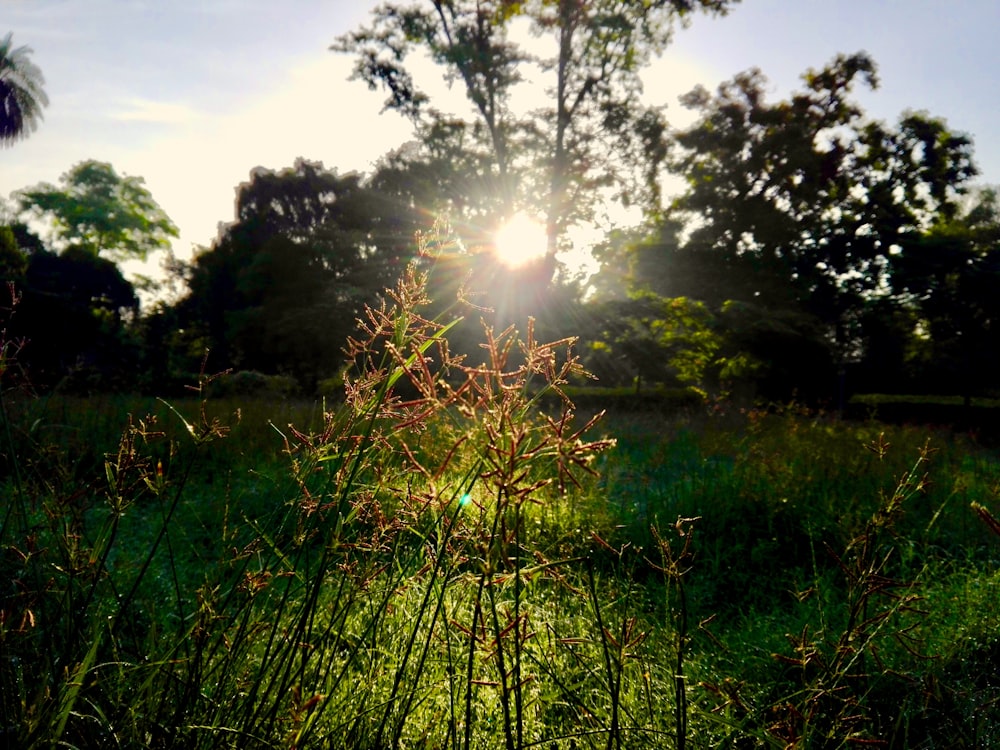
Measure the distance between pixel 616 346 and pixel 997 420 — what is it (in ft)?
29.8

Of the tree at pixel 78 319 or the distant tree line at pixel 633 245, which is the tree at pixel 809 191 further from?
the tree at pixel 78 319

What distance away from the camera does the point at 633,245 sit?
18.9 meters

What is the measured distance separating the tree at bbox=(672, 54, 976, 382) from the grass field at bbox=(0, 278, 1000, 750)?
45.0 ft

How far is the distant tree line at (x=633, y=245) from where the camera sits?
17625 mm

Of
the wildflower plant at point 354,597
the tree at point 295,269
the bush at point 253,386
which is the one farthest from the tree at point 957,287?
the wildflower plant at point 354,597

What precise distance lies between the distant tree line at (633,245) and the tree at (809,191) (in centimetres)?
7

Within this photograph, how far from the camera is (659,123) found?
20000 mm

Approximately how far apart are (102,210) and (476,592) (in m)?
49.7

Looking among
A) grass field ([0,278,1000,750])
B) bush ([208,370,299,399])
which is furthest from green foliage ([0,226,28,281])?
grass field ([0,278,1000,750])

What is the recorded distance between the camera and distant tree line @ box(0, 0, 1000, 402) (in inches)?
694

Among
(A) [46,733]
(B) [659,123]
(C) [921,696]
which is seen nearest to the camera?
(A) [46,733]

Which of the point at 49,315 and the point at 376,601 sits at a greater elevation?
the point at 49,315

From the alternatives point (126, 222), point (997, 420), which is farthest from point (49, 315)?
point (126, 222)

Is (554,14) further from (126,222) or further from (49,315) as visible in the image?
(126,222)
